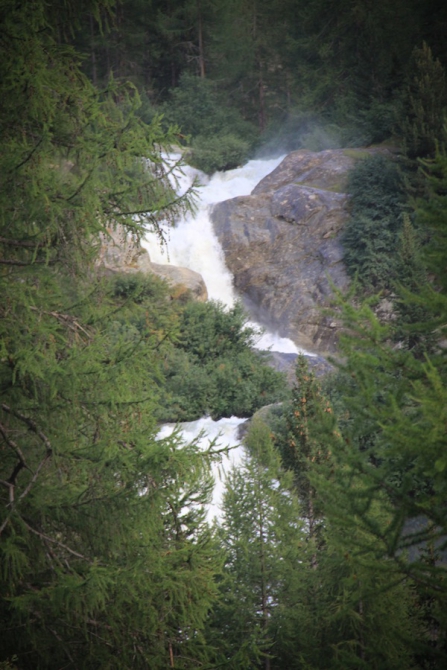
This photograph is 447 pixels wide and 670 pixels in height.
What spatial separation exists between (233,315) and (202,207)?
7601 millimetres

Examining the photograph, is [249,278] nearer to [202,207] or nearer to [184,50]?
[202,207]

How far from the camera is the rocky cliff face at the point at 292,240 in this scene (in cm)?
2133

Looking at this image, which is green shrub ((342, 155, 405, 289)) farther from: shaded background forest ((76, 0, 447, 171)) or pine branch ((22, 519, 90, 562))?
pine branch ((22, 519, 90, 562))

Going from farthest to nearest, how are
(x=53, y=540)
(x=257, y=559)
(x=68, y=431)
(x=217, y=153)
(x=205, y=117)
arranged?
(x=205, y=117) → (x=217, y=153) → (x=257, y=559) → (x=68, y=431) → (x=53, y=540)

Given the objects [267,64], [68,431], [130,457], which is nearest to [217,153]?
[267,64]

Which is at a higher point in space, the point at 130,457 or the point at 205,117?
the point at 205,117

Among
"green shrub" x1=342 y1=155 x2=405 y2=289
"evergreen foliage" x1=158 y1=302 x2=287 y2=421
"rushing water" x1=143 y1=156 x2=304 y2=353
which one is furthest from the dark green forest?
"rushing water" x1=143 y1=156 x2=304 y2=353

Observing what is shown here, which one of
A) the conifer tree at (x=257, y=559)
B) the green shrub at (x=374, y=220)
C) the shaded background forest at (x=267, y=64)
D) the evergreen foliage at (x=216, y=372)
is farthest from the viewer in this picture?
the shaded background forest at (x=267, y=64)

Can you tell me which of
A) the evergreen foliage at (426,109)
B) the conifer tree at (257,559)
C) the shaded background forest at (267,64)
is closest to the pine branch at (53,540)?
the conifer tree at (257,559)

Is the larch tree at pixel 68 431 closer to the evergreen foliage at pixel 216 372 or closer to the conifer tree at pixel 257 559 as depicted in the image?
the conifer tree at pixel 257 559

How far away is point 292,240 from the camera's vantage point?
22.5 metres

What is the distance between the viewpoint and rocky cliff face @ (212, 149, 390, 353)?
21.3 meters

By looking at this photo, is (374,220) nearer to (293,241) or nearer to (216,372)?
(293,241)

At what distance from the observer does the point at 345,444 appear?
11.9ft
